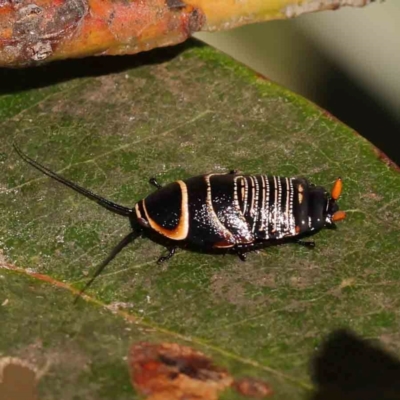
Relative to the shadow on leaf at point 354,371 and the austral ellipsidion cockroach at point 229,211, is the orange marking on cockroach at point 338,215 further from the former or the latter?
the shadow on leaf at point 354,371

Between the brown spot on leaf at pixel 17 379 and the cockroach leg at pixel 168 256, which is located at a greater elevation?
the cockroach leg at pixel 168 256

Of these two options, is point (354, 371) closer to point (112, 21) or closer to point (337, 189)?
point (337, 189)

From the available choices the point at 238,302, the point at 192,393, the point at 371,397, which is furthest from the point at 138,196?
the point at 371,397

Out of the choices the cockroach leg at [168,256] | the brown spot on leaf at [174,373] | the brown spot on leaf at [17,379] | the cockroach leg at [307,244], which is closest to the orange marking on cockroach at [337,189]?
the cockroach leg at [307,244]

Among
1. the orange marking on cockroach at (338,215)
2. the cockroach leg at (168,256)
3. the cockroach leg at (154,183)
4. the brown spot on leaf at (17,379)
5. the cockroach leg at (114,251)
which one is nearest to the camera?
the brown spot on leaf at (17,379)

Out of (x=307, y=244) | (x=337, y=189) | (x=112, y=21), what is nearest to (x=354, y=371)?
(x=307, y=244)
